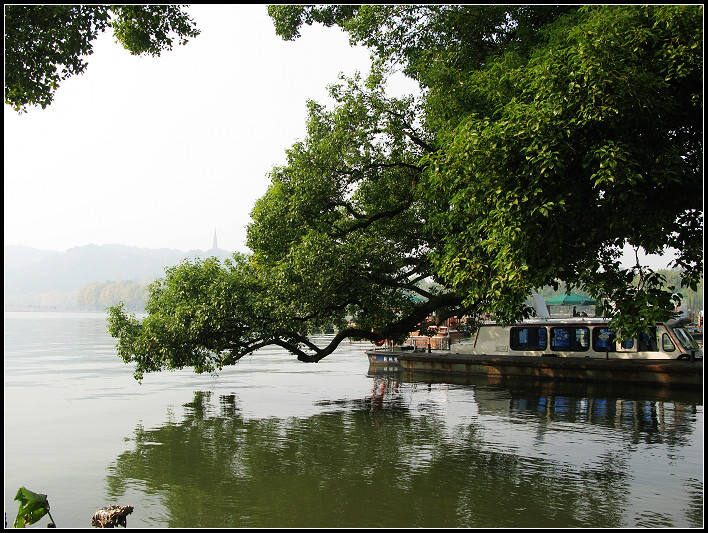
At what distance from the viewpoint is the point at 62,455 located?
1595 centimetres

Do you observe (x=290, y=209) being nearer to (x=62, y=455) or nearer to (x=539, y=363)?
(x=62, y=455)

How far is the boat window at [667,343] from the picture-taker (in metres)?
25.7

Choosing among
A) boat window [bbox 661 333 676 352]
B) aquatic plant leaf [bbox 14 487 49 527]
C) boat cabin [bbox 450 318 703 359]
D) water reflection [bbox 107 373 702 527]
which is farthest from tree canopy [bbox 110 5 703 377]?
boat window [bbox 661 333 676 352]

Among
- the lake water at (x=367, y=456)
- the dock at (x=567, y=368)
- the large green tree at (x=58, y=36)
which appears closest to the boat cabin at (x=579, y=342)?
the dock at (x=567, y=368)

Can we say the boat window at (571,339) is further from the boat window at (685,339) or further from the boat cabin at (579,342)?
the boat window at (685,339)

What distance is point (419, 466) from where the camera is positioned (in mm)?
13750

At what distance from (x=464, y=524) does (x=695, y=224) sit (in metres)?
6.39

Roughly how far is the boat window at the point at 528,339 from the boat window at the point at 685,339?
18.5 feet

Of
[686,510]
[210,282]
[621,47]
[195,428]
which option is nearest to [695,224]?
[621,47]

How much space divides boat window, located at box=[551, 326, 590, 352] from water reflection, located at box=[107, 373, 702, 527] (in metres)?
5.59

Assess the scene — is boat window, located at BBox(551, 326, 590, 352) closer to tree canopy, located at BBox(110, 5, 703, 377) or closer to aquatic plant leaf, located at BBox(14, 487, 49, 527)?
tree canopy, located at BBox(110, 5, 703, 377)

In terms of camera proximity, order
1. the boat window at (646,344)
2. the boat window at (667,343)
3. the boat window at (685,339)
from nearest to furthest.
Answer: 1. the boat window at (685,339)
2. the boat window at (667,343)
3. the boat window at (646,344)

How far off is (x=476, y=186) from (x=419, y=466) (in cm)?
664

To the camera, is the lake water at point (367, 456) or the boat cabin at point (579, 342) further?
the boat cabin at point (579, 342)
